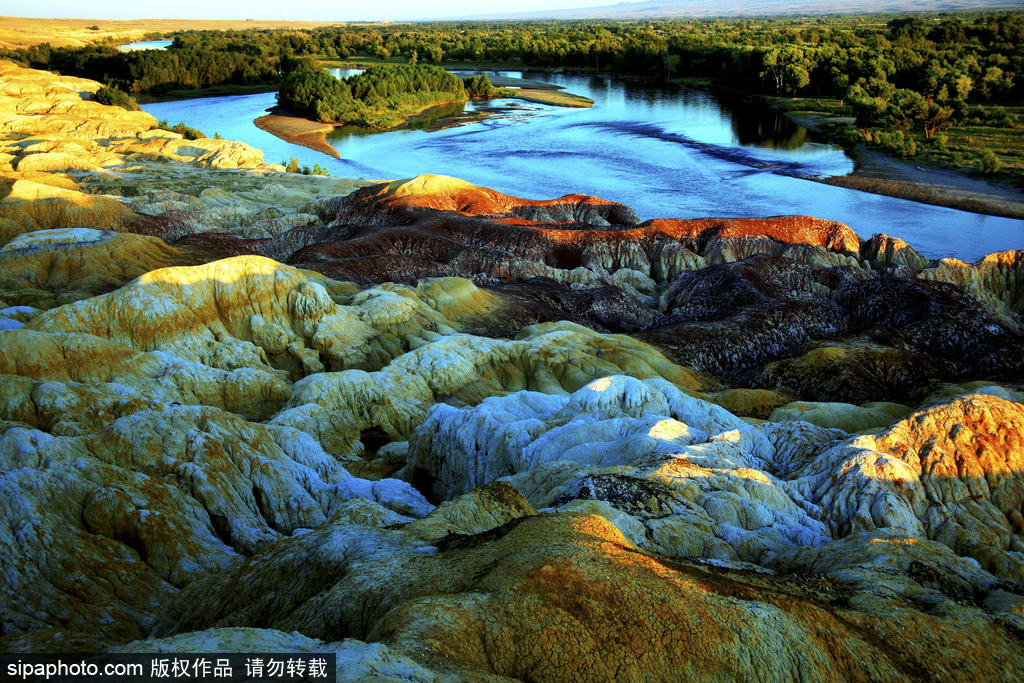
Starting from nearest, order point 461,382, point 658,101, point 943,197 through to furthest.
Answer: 1. point 461,382
2. point 943,197
3. point 658,101

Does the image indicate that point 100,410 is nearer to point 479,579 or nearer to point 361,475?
point 361,475

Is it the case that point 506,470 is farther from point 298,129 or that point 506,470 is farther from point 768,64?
point 768,64

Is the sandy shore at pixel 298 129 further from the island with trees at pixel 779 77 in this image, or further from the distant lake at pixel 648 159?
the island with trees at pixel 779 77

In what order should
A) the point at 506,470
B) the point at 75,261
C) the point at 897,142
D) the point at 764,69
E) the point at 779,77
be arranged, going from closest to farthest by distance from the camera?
the point at 506,470, the point at 75,261, the point at 897,142, the point at 779,77, the point at 764,69

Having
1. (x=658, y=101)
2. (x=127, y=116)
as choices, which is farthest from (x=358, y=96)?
(x=658, y=101)

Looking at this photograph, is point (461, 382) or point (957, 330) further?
point (957, 330)

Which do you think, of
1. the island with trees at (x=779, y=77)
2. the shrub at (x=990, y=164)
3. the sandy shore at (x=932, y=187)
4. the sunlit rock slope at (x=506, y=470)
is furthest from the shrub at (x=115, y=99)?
the shrub at (x=990, y=164)

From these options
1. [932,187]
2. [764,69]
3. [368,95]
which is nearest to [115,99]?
[368,95]
